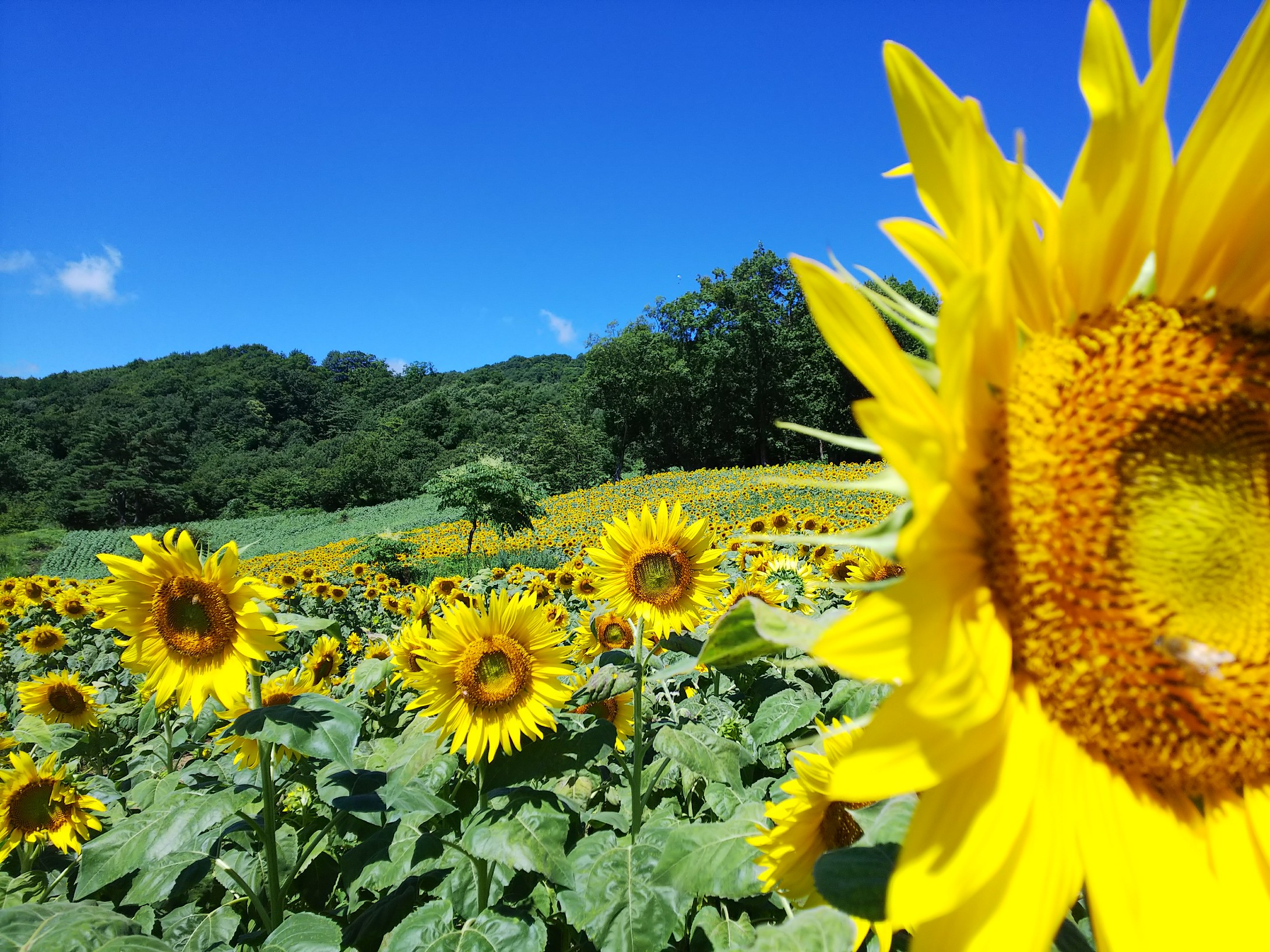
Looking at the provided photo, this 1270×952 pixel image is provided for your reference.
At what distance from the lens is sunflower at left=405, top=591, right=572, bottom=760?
8.54 feet

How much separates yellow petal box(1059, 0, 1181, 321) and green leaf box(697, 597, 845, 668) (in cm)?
47

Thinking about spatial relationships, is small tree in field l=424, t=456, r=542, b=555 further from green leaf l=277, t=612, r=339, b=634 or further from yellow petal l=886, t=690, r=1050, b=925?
yellow petal l=886, t=690, r=1050, b=925

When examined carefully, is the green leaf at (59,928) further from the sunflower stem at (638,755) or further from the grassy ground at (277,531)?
the grassy ground at (277,531)

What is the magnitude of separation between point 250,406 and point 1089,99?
286 ft

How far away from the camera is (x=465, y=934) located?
83.9 inches

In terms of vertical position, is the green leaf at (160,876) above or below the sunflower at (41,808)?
above

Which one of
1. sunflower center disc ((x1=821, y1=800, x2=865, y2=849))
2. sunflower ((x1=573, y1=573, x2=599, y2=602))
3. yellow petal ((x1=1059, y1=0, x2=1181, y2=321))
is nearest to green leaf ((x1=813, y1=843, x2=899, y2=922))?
yellow petal ((x1=1059, y1=0, x2=1181, y2=321))

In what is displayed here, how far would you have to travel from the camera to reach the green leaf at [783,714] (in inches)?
107

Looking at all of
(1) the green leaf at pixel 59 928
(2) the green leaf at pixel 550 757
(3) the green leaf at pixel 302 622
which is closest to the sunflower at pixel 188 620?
(3) the green leaf at pixel 302 622

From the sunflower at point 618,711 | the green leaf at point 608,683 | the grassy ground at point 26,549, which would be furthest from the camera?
the grassy ground at point 26,549

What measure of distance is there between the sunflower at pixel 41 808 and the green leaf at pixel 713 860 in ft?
11.9

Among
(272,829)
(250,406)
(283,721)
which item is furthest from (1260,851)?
(250,406)

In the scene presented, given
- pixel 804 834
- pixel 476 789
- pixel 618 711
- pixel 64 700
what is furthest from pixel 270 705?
pixel 64 700

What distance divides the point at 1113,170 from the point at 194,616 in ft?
10.1
